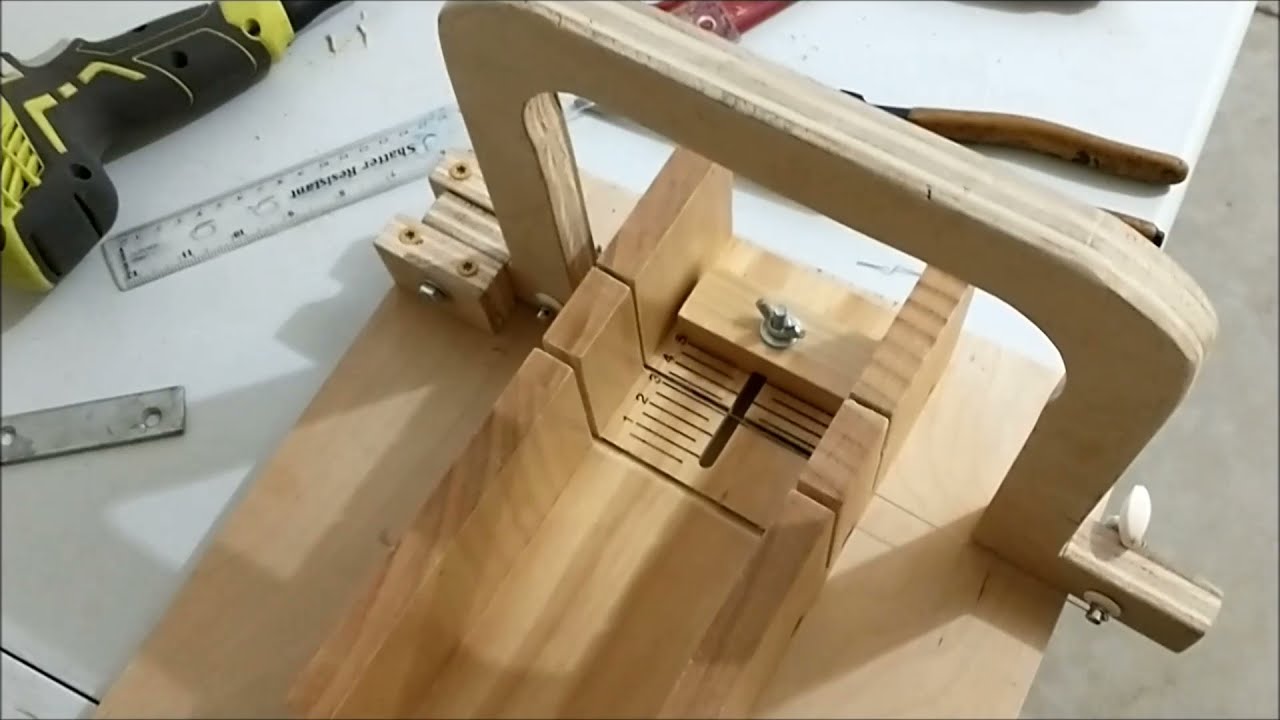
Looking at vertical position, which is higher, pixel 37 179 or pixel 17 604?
pixel 37 179

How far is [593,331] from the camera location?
1.71ft

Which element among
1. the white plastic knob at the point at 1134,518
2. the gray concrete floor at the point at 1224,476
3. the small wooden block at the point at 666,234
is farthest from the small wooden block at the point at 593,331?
the gray concrete floor at the point at 1224,476

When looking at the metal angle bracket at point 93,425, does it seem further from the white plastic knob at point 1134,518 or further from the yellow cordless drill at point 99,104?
the white plastic knob at point 1134,518

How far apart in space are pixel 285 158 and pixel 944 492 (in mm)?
448

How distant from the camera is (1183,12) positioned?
0.74 metres

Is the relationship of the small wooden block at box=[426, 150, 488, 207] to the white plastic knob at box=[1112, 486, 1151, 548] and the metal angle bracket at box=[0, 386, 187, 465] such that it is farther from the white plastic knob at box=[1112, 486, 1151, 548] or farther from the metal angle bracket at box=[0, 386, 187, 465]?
the white plastic knob at box=[1112, 486, 1151, 548]

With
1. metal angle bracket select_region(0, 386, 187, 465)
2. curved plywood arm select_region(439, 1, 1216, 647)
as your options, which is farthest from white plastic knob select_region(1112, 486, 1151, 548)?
metal angle bracket select_region(0, 386, 187, 465)

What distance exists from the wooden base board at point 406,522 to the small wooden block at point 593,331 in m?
0.10

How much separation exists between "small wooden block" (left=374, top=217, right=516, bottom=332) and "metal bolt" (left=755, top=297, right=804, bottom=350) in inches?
5.4

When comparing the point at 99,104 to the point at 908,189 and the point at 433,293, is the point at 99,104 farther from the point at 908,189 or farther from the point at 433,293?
the point at 908,189

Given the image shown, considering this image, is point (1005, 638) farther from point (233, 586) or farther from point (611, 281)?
point (233, 586)

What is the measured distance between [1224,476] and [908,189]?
2.54ft

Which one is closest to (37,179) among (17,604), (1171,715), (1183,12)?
(17,604)

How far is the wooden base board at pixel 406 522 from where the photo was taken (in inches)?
21.5
